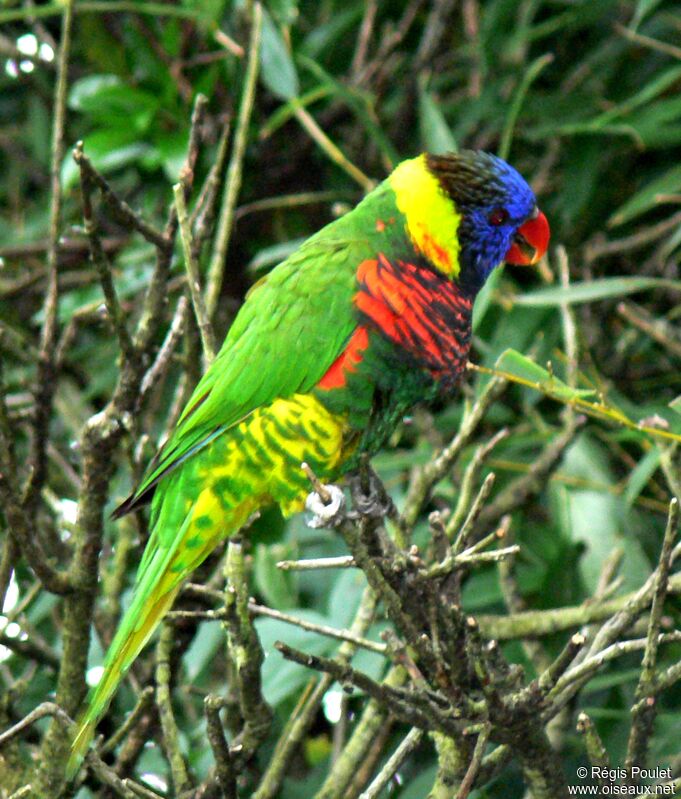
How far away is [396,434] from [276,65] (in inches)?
36.1

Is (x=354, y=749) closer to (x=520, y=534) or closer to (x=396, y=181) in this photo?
(x=520, y=534)

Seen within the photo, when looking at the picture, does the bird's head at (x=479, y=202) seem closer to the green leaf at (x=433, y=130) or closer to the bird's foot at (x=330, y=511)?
the green leaf at (x=433, y=130)

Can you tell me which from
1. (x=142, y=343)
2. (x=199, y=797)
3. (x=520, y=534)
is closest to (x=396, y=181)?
(x=142, y=343)

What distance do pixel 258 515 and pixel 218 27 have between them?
1400mm

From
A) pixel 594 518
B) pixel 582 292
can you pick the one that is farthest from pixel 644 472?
pixel 582 292

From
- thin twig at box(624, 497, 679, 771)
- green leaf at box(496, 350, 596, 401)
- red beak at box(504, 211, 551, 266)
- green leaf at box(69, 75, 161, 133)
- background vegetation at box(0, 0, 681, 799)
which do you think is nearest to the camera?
thin twig at box(624, 497, 679, 771)

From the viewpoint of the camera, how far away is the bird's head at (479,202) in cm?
208

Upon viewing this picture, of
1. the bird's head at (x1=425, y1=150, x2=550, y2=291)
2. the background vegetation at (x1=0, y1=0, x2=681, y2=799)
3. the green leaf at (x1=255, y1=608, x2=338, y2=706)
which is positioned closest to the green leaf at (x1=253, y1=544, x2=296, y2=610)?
the background vegetation at (x1=0, y1=0, x2=681, y2=799)

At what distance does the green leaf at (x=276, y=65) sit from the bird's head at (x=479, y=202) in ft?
2.11

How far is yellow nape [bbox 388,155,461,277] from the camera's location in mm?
2051

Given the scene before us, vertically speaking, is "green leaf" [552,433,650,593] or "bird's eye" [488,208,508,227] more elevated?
"bird's eye" [488,208,508,227]

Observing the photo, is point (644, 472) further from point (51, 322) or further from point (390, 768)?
point (51, 322)

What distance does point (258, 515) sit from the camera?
6.57 ft

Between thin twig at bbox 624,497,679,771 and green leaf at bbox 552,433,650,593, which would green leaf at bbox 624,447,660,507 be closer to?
green leaf at bbox 552,433,650,593
